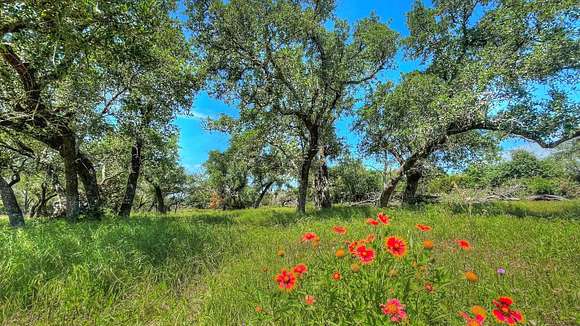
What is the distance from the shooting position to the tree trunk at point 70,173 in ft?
32.2

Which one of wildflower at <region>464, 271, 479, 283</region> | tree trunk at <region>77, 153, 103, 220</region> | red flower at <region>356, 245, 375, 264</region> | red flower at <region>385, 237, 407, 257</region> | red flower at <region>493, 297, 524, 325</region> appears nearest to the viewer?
red flower at <region>493, 297, 524, 325</region>

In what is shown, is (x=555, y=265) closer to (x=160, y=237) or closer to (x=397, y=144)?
(x=160, y=237)

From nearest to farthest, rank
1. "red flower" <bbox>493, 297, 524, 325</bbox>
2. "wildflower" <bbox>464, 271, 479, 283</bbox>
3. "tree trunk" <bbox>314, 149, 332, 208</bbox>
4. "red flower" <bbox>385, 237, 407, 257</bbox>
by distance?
"red flower" <bbox>493, 297, 524, 325</bbox>
"wildflower" <bbox>464, 271, 479, 283</bbox>
"red flower" <bbox>385, 237, 407, 257</bbox>
"tree trunk" <bbox>314, 149, 332, 208</bbox>

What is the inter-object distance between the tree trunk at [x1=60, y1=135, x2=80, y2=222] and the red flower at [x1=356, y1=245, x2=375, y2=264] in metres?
11.6

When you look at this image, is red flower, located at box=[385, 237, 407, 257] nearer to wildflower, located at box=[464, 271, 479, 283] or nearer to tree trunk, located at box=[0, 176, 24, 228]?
wildflower, located at box=[464, 271, 479, 283]

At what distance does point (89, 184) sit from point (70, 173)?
2206mm

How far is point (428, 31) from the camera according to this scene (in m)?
12.7

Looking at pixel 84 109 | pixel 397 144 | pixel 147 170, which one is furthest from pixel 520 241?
pixel 147 170

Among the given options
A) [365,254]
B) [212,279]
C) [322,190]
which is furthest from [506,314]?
[322,190]

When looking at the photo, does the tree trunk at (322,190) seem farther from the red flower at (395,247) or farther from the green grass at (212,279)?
the red flower at (395,247)

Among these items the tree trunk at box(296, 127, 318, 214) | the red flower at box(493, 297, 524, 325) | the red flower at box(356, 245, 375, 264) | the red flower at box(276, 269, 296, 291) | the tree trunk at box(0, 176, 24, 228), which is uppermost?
the tree trunk at box(296, 127, 318, 214)

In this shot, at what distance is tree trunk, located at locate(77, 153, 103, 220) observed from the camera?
11.4 meters

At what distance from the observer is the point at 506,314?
5.37 ft

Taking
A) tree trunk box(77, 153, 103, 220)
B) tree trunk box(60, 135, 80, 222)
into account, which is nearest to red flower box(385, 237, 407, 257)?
tree trunk box(60, 135, 80, 222)
